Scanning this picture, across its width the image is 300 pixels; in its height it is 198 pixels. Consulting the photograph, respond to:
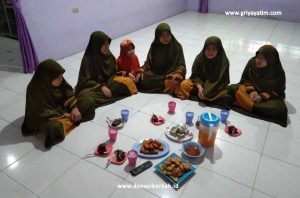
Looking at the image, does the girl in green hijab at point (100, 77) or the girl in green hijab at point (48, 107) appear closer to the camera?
the girl in green hijab at point (48, 107)

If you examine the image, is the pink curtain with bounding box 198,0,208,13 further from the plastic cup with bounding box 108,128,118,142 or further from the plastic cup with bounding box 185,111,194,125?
the plastic cup with bounding box 108,128,118,142

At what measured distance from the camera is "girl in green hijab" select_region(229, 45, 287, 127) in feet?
8.73

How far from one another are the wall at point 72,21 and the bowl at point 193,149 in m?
2.83

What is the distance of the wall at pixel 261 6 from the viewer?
6.59 m

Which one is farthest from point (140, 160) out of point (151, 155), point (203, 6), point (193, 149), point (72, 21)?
point (203, 6)

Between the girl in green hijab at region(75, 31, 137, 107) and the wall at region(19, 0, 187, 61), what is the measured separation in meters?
1.36

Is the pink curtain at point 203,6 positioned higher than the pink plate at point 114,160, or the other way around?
the pink curtain at point 203,6

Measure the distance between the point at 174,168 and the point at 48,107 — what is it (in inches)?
50.1

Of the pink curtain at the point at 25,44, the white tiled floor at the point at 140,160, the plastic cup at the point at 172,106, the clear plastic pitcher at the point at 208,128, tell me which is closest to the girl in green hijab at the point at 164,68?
the white tiled floor at the point at 140,160

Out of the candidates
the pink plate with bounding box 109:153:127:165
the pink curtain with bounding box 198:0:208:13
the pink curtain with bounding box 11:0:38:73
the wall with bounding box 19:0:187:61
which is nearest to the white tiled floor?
the pink plate with bounding box 109:153:127:165

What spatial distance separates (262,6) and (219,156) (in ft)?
19.8

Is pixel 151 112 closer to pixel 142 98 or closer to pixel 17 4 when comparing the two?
pixel 142 98

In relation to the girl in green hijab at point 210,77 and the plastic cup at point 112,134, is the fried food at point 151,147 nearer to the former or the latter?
the plastic cup at point 112,134

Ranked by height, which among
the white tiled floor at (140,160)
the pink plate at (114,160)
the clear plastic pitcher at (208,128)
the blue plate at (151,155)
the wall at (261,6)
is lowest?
the white tiled floor at (140,160)
